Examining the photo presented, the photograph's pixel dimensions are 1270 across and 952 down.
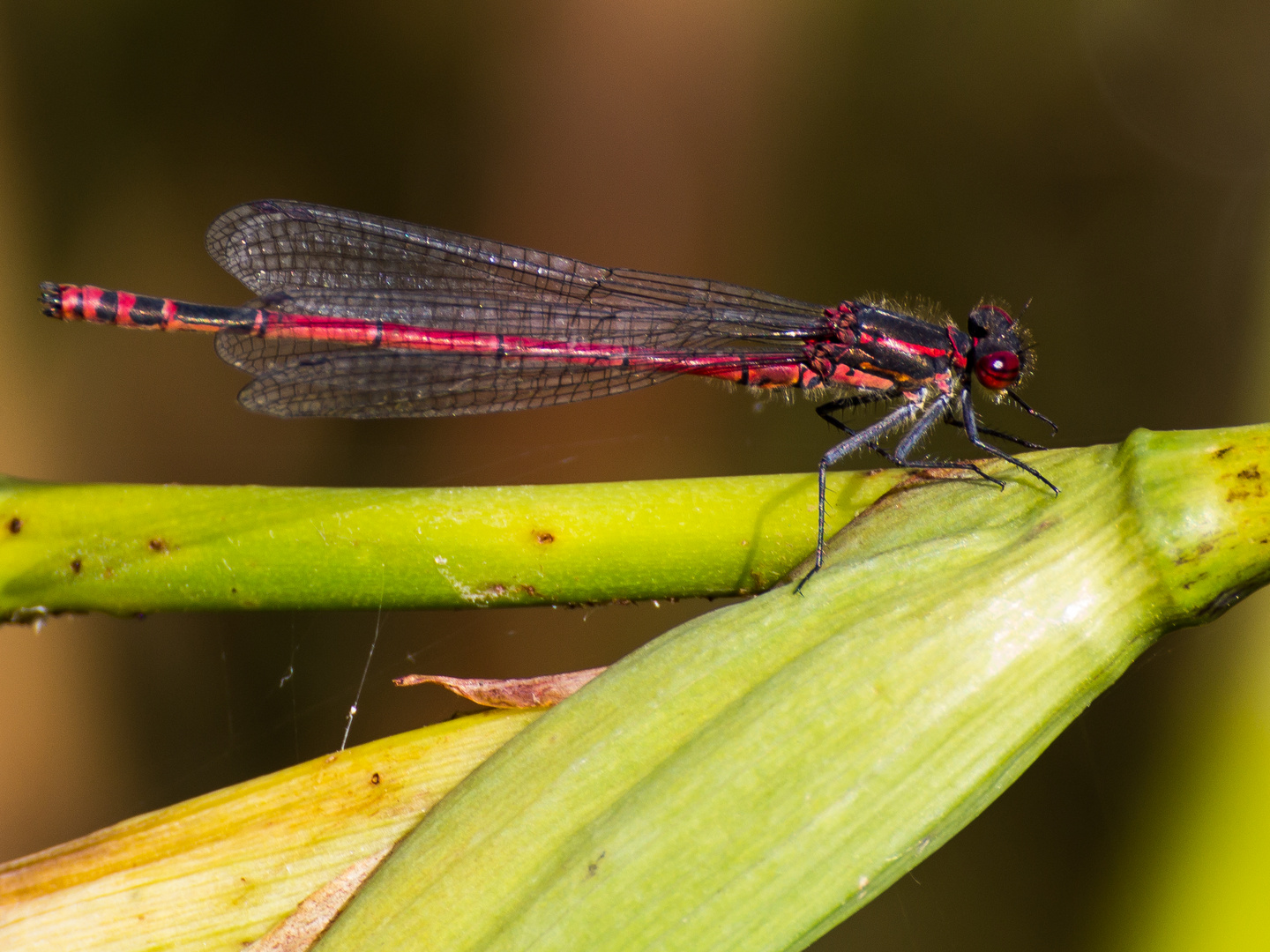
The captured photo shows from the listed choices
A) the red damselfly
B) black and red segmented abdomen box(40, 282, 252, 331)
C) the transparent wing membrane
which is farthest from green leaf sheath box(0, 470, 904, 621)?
the transparent wing membrane

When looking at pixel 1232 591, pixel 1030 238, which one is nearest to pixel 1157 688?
pixel 1030 238

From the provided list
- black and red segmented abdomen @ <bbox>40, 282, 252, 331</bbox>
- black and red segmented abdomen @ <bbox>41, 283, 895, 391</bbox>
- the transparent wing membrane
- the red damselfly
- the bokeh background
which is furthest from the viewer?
the bokeh background

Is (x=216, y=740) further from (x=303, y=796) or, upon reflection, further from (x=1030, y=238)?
(x=1030, y=238)

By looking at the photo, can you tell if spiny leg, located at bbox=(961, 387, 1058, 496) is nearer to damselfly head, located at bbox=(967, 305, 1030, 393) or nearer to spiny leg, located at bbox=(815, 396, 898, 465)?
damselfly head, located at bbox=(967, 305, 1030, 393)

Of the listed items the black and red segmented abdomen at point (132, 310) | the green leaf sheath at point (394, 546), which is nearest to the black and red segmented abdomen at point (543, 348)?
the black and red segmented abdomen at point (132, 310)

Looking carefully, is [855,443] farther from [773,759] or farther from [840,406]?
[773,759]

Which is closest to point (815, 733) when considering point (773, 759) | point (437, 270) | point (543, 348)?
point (773, 759)

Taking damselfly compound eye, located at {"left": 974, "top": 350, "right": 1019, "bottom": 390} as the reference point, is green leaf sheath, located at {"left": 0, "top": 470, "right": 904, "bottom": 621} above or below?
below
